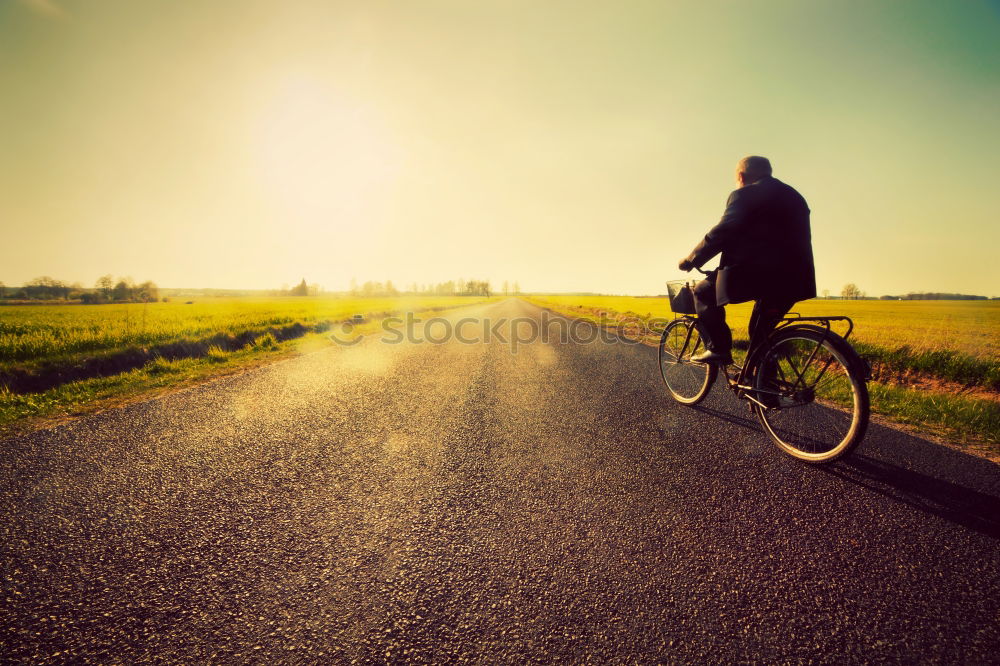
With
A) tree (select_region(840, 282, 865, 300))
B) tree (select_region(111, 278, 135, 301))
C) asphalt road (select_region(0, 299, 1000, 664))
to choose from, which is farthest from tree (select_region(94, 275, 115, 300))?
tree (select_region(840, 282, 865, 300))

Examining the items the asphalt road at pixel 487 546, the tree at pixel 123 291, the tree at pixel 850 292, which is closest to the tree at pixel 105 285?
the tree at pixel 123 291

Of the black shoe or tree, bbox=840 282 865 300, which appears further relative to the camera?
tree, bbox=840 282 865 300

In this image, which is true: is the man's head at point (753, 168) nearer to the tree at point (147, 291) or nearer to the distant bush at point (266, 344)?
the distant bush at point (266, 344)

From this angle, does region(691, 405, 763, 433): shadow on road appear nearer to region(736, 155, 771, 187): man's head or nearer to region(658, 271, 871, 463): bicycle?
region(658, 271, 871, 463): bicycle

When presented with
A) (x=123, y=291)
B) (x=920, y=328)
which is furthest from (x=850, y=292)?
(x=123, y=291)

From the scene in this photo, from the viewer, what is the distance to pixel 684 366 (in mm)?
5406

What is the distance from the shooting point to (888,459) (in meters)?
2.91

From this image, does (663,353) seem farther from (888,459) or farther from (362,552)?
(362,552)

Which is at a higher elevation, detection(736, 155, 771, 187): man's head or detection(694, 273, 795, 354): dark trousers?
detection(736, 155, 771, 187): man's head

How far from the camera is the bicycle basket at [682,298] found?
A: 4461 mm

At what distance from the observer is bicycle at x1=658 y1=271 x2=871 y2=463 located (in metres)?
2.64

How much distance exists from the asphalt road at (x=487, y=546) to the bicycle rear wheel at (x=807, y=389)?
0.85 feet

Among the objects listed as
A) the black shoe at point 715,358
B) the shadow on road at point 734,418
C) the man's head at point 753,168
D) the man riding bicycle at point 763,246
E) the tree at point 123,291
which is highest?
the tree at point 123,291

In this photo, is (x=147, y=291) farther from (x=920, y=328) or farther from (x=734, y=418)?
(x=920, y=328)
